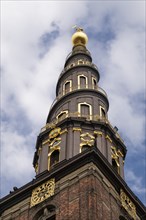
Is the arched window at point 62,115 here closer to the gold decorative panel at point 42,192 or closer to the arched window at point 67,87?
the arched window at point 67,87

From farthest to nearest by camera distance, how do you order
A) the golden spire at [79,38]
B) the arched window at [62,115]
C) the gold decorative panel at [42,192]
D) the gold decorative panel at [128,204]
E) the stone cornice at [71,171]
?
the golden spire at [79,38] < the arched window at [62,115] < the gold decorative panel at [128,204] < the stone cornice at [71,171] < the gold decorative panel at [42,192]

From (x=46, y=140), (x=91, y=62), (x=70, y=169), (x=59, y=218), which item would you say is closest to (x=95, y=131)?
(x=46, y=140)

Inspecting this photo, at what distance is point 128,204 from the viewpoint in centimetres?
3728

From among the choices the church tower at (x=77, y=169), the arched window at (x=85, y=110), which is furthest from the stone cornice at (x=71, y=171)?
the arched window at (x=85, y=110)

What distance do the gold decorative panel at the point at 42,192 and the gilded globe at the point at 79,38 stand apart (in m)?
24.2

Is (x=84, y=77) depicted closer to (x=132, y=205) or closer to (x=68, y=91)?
(x=68, y=91)

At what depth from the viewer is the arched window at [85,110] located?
44.0 metres

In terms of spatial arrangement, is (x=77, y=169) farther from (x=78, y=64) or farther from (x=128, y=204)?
(x=78, y=64)

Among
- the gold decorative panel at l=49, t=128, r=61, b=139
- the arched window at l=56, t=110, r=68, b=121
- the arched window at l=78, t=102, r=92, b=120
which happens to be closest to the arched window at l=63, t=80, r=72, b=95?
the arched window at l=78, t=102, r=92, b=120

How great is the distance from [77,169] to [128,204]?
3.95 meters

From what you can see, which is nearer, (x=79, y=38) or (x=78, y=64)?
(x=78, y=64)

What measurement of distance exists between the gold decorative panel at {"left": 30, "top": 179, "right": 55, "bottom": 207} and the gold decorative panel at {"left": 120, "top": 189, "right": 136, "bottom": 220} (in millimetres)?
4287

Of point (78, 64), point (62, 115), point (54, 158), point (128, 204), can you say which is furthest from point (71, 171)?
point (78, 64)

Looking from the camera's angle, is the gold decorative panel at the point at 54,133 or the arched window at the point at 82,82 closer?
the gold decorative panel at the point at 54,133
